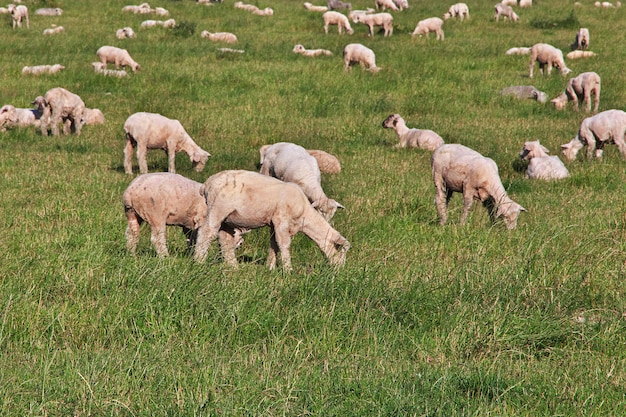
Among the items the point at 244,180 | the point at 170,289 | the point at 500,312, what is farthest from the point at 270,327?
the point at 244,180

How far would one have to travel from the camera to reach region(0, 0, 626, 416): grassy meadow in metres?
5.22

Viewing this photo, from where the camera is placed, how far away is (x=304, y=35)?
32.4 metres

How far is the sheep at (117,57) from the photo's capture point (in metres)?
25.6

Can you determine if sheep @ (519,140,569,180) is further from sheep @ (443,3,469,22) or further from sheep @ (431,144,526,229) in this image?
sheep @ (443,3,469,22)

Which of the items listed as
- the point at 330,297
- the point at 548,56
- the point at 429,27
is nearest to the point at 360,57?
the point at 548,56

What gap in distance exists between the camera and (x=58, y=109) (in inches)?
742

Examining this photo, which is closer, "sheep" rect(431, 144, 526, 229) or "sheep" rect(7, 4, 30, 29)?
"sheep" rect(431, 144, 526, 229)

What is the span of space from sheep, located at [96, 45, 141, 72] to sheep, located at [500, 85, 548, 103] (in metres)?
11.3

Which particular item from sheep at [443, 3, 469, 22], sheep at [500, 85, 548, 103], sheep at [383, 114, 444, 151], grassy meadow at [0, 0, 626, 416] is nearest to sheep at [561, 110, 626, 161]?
grassy meadow at [0, 0, 626, 416]

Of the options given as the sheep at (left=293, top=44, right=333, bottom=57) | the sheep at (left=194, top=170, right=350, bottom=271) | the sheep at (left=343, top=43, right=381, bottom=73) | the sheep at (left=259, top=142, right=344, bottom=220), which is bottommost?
the sheep at (left=293, top=44, right=333, bottom=57)

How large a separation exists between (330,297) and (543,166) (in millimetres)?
9022

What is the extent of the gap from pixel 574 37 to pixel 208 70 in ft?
51.6

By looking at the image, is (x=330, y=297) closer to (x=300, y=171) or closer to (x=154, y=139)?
(x=300, y=171)

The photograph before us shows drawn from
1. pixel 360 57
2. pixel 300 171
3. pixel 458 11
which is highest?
pixel 300 171
